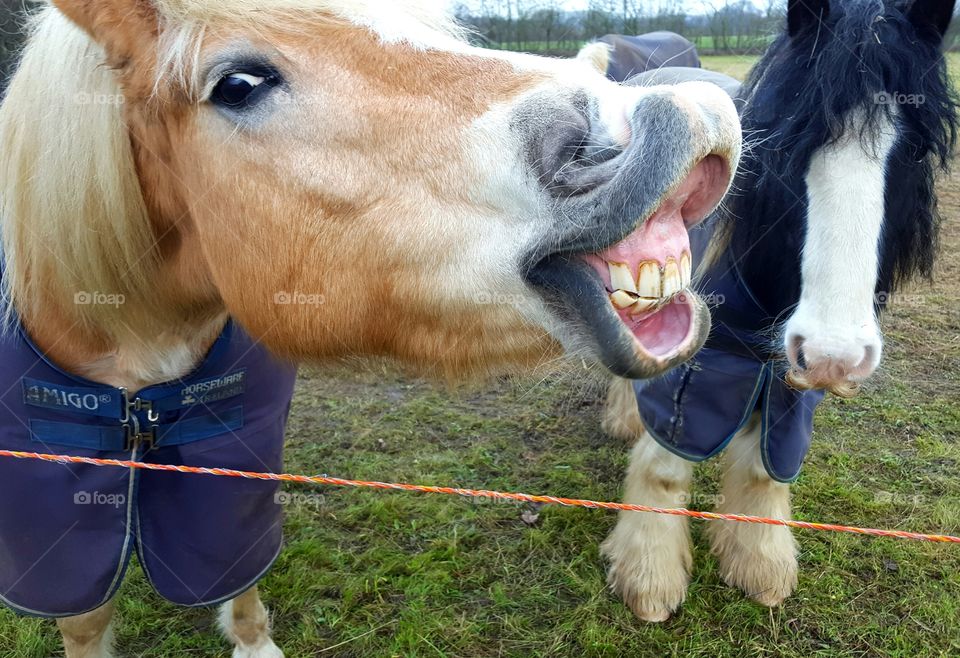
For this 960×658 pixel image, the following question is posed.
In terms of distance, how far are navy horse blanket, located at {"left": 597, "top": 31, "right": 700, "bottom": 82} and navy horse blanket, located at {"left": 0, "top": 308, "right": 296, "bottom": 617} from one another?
11.1ft

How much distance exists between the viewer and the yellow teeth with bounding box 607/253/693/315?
4.07 ft

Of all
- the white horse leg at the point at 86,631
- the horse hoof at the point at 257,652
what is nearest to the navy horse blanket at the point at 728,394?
the horse hoof at the point at 257,652

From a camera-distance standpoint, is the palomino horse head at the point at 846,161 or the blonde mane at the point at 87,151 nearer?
the blonde mane at the point at 87,151

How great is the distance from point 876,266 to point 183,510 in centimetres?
228

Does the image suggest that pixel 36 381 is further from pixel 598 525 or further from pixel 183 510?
pixel 598 525

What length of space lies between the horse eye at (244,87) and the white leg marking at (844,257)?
62.2 inches

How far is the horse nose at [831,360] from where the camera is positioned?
1914 millimetres

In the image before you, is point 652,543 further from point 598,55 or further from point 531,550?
point 598,55

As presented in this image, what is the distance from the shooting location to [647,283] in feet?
4.08

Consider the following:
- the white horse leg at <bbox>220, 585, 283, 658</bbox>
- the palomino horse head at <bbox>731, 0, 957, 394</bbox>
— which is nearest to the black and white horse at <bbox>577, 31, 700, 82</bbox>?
the palomino horse head at <bbox>731, 0, 957, 394</bbox>

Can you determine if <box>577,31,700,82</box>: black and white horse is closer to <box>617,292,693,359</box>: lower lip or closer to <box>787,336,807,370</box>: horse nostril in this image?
<box>787,336,807,370</box>: horse nostril

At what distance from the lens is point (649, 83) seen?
165 cm

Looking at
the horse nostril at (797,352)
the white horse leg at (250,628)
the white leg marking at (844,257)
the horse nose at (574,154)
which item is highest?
the horse nose at (574,154)

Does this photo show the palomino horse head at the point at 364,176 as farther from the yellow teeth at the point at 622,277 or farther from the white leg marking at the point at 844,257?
the white leg marking at the point at 844,257
